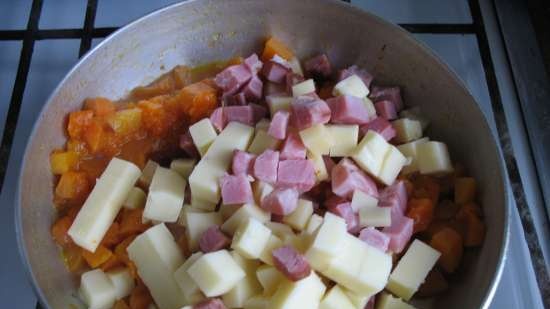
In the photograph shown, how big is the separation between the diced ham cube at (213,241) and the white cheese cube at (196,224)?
4 centimetres

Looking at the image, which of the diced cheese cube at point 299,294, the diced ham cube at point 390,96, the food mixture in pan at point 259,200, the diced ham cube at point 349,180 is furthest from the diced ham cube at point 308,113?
the diced cheese cube at point 299,294

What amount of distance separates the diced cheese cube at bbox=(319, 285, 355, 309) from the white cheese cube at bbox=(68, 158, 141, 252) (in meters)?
0.51

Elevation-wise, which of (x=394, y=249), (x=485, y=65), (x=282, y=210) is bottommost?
(x=394, y=249)

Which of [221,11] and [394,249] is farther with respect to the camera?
[221,11]

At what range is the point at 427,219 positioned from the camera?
124 cm

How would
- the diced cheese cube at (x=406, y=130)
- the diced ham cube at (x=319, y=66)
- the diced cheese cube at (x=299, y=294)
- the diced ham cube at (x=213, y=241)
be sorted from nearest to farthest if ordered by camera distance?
the diced cheese cube at (x=299, y=294) → the diced ham cube at (x=213, y=241) → the diced cheese cube at (x=406, y=130) → the diced ham cube at (x=319, y=66)

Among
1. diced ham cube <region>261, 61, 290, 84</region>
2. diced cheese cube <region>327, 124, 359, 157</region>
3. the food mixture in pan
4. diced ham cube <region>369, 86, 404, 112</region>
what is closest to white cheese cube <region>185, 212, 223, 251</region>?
the food mixture in pan

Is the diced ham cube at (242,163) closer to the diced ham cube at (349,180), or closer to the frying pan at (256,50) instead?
the diced ham cube at (349,180)

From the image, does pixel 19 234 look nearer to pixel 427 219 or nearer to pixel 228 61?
pixel 228 61

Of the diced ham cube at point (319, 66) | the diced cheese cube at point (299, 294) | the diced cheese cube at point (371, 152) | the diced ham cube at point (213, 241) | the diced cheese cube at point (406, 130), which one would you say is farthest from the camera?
the diced ham cube at point (319, 66)

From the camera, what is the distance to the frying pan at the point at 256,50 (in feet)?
3.79

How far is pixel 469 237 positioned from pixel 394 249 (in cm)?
17

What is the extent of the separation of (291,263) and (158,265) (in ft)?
0.96

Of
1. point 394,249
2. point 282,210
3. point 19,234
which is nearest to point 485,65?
point 394,249
